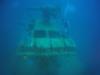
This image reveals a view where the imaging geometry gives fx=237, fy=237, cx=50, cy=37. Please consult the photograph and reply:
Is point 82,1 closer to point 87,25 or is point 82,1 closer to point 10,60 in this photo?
point 87,25

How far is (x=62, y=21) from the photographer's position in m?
1.94

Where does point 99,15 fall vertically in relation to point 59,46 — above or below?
above

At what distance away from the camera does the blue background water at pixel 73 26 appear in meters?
1.89

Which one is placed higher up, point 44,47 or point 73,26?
point 73,26

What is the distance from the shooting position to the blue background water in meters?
1.89

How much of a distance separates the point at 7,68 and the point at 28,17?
0.44 m

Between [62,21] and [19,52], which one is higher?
[62,21]

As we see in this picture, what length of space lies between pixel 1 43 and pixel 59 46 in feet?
1.53

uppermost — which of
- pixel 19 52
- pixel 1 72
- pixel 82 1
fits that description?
pixel 82 1

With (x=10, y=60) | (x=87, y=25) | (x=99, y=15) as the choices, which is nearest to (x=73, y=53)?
(x=87, y=25)

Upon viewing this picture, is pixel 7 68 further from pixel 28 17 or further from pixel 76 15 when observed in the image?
pixel 76 15

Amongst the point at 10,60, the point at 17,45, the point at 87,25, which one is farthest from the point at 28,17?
the point at 87,25

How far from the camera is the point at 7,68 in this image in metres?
1.88

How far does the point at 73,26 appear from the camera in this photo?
1948 mm
